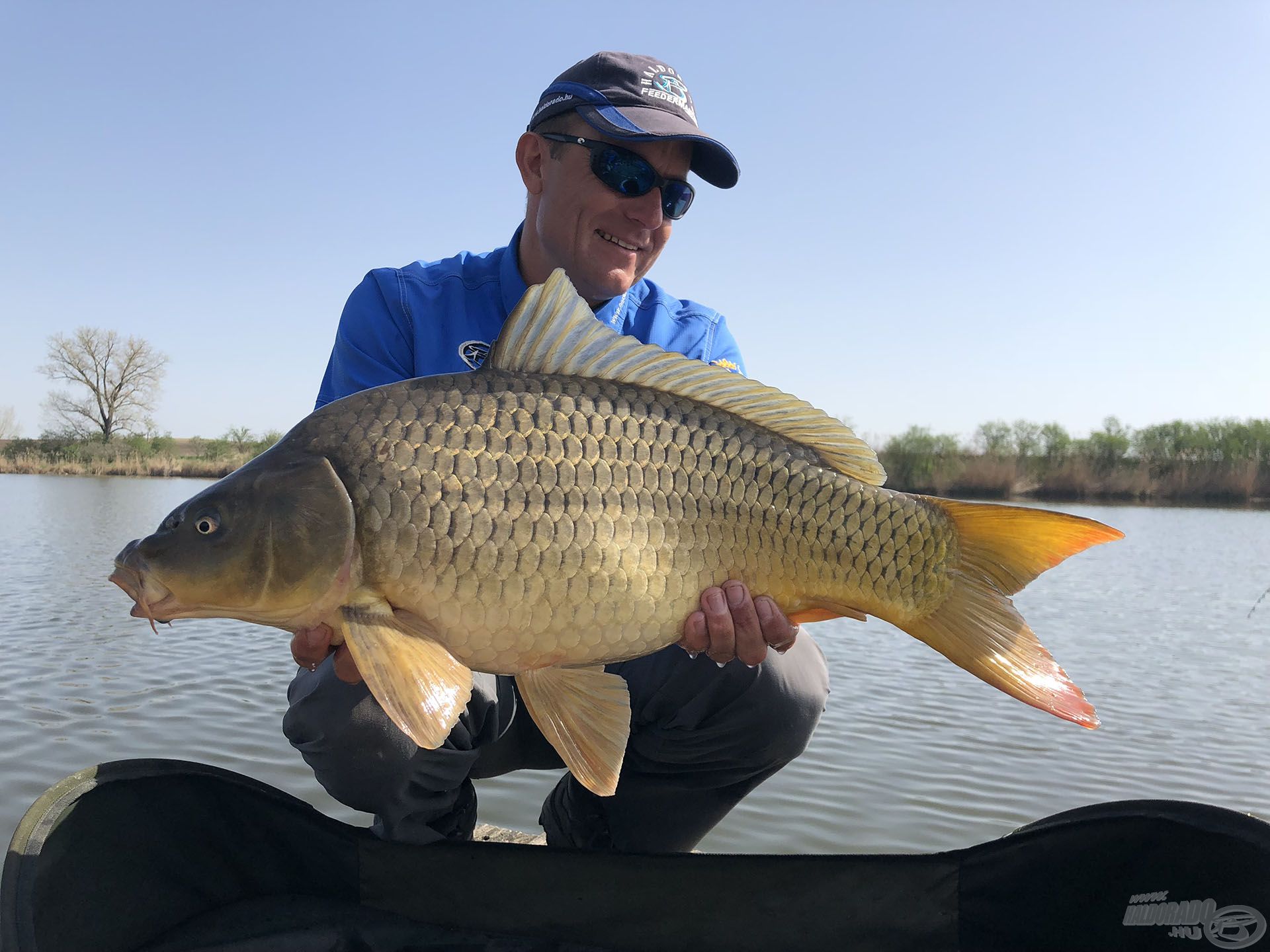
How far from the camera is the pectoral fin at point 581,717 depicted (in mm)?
1389

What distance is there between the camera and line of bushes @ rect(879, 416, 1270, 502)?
821 inches

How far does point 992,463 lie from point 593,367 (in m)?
21.4

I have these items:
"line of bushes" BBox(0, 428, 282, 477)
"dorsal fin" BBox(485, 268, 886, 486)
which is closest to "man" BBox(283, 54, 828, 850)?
"dorsal fin" BBox(485, 268, 886, 486)

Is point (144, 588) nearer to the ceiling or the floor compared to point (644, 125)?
nearer to the floor

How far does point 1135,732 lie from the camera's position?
14.0 feet

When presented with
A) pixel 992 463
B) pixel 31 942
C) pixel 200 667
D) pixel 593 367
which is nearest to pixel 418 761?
pixel 31 942

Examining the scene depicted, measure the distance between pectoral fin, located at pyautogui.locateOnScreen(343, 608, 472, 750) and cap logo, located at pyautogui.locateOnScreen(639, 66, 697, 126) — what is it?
129 centimetres

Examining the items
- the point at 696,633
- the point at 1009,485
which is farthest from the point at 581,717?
the point at 1009,485

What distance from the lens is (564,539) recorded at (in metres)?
1.30

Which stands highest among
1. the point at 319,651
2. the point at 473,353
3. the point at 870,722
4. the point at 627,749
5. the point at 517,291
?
the point at 517,291

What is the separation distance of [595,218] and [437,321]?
0.42 meters

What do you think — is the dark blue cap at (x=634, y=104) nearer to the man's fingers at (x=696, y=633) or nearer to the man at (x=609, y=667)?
the man at (x=609, y=667)

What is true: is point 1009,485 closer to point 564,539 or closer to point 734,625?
point 734,625

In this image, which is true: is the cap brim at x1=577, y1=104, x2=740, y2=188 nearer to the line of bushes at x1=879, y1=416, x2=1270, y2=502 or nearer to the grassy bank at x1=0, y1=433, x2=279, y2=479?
the line of bushes at x1=879, y1=416, x2=1270, y2=502
